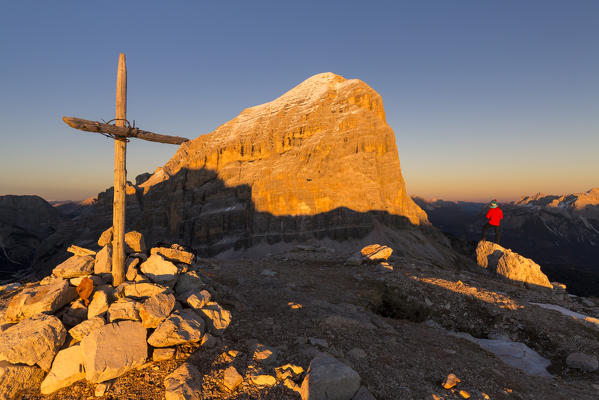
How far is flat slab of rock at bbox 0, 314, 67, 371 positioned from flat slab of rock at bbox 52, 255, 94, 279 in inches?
67.3

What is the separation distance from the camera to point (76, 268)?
7824mm

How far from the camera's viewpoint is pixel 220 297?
32.4ft

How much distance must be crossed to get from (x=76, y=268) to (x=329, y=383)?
299 inches

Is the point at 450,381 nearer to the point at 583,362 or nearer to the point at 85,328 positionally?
the point at 583,362

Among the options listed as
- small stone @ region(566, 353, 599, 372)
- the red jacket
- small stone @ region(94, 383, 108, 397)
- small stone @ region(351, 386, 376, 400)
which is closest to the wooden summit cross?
small stone @ region(94, 383, 108, 397)

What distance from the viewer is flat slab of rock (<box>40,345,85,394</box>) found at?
17.7ft

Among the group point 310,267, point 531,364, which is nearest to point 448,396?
point 531,364

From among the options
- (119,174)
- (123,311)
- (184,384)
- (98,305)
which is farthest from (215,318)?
(119,174)

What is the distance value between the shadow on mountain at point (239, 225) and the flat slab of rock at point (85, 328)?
58212 millimetres

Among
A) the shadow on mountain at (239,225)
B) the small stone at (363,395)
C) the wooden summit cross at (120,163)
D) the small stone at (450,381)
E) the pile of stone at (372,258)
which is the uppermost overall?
the wooden summit cross at (120,163)

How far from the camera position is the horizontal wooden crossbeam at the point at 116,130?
7.30 m

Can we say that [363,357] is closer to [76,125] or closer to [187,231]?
[76,125]

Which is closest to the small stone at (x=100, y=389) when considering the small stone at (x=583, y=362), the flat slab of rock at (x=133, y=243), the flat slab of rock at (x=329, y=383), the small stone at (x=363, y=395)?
the flat slab of rock at (x=329, y=383)

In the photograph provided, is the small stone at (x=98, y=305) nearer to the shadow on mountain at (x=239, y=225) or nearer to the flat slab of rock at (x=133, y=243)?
the flat slab of rock at (x=133, y=243)
